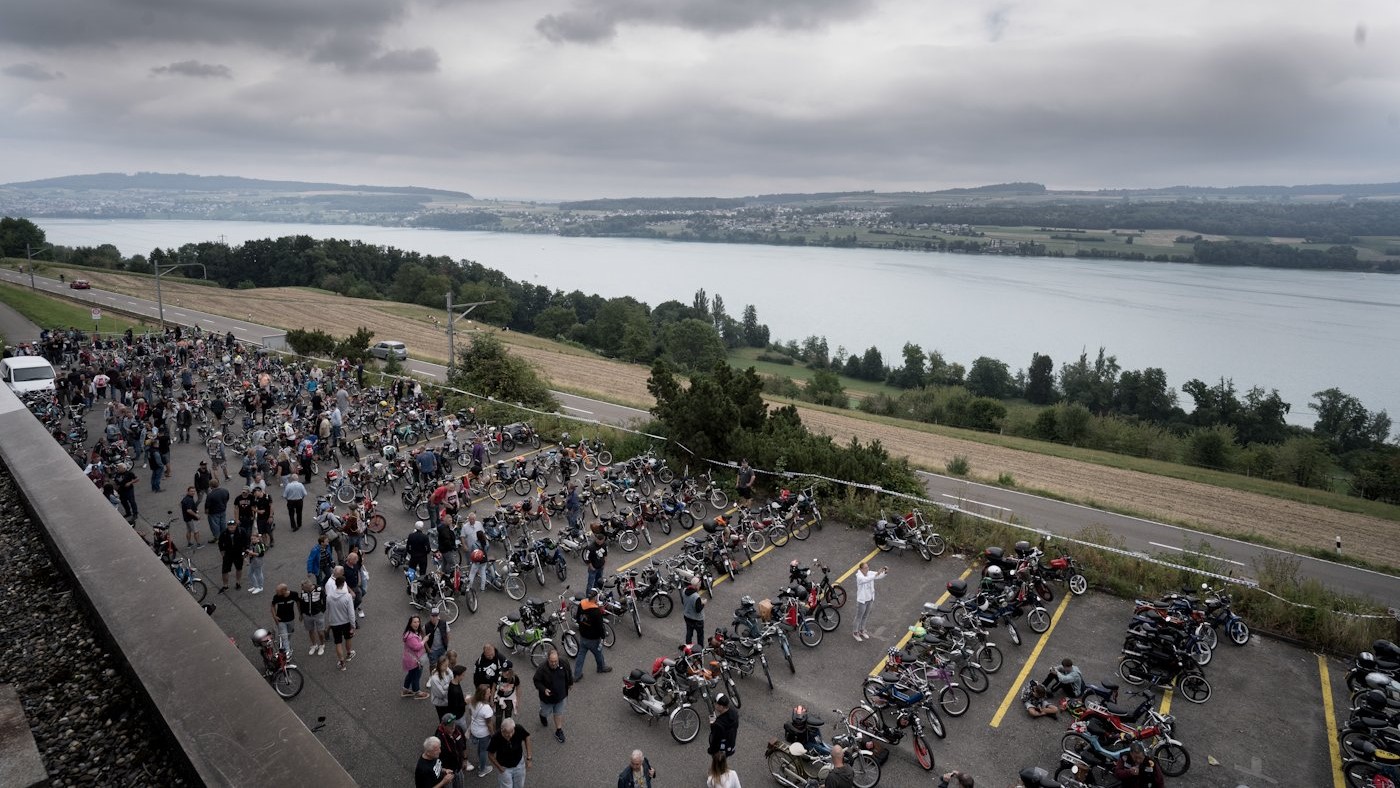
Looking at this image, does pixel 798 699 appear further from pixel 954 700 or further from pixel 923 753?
pixel 954 700

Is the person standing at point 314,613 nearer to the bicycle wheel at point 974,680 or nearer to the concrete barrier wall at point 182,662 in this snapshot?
the concrete barrier wall at point 182,662

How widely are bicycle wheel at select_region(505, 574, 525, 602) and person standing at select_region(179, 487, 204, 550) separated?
265 inches

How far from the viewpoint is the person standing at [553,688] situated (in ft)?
32.1

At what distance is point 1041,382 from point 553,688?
277 ft

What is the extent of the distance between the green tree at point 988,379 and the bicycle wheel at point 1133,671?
7345cm

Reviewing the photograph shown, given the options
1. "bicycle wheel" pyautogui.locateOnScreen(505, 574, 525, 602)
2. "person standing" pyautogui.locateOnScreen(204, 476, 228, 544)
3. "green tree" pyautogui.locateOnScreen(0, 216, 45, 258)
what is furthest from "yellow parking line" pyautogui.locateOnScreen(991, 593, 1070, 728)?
"green tree" pyautogui.locateOnScreen(0, 216, 45, 258)

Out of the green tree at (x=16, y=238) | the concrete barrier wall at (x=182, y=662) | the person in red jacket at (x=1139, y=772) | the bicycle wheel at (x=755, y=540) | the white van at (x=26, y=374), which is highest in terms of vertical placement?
the green tree at (x=16, y=238)

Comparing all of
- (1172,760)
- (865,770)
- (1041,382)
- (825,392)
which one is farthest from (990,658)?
(1041,382)

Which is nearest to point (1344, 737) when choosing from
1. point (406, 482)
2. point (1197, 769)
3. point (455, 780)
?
point (1197, 769)

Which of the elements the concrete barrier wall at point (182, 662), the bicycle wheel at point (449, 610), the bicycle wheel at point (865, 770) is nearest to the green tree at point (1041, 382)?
the bicycle wheel at point (449, 610)

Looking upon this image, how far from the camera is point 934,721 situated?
34.5 ft

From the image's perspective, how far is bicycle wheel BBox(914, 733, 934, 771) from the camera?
384 inches

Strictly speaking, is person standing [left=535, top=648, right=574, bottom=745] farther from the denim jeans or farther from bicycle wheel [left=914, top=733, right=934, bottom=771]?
bicycle wheel [left=914, top=733, right=934, bottom=771]

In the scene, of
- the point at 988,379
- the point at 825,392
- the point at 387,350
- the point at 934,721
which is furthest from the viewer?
the point at 988,379
